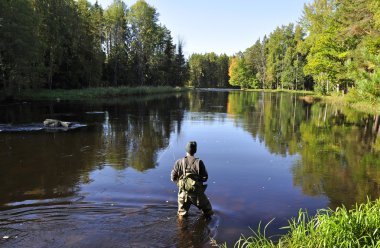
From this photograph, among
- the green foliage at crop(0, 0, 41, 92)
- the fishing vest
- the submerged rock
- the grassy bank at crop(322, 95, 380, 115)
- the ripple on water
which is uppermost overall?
the green foliage at crop(0, 0, 41, 92)

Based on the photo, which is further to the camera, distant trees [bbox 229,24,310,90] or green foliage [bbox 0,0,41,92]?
distant trees [bbox 229,24,310,90]

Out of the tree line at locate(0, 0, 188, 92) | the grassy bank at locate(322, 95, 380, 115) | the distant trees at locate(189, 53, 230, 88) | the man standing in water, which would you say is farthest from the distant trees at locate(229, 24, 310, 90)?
the man standing in water

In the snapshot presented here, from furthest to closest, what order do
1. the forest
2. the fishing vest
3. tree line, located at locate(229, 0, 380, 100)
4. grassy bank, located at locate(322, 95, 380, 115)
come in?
the forest < grassy bank, located at locate(322, 95, 380, 115) < tree line, located at locate(229, 0, 380, 100) < the fishing vest

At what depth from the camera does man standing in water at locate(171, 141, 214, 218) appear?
7.23 m

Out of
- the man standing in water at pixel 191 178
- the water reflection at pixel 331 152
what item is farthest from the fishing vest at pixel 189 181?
the water reflection at pixel 331 152

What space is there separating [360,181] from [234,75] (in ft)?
397

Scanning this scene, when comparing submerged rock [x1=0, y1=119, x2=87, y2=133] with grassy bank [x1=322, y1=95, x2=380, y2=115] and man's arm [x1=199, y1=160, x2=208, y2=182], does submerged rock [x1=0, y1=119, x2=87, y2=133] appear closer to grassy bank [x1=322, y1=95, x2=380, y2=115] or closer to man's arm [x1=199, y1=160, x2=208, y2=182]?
man's arm [x1=199, y1=160, x2=208, y2=182]

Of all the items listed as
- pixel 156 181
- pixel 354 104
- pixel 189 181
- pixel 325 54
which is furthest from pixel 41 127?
pixel 325 54

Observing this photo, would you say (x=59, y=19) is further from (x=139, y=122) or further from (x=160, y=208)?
(x=160, y=208)

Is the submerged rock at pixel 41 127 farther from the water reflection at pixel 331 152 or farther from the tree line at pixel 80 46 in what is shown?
the tree line at pixel 80 46

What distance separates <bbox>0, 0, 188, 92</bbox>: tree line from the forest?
0.10 meters

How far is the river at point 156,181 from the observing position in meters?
7.01

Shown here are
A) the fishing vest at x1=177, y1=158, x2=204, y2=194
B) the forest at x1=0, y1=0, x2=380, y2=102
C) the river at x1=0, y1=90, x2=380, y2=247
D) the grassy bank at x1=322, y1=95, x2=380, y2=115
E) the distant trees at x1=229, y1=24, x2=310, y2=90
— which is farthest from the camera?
the distant trees at x1=229, y1=24, x2=310, y2=90

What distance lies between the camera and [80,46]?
52375mm
